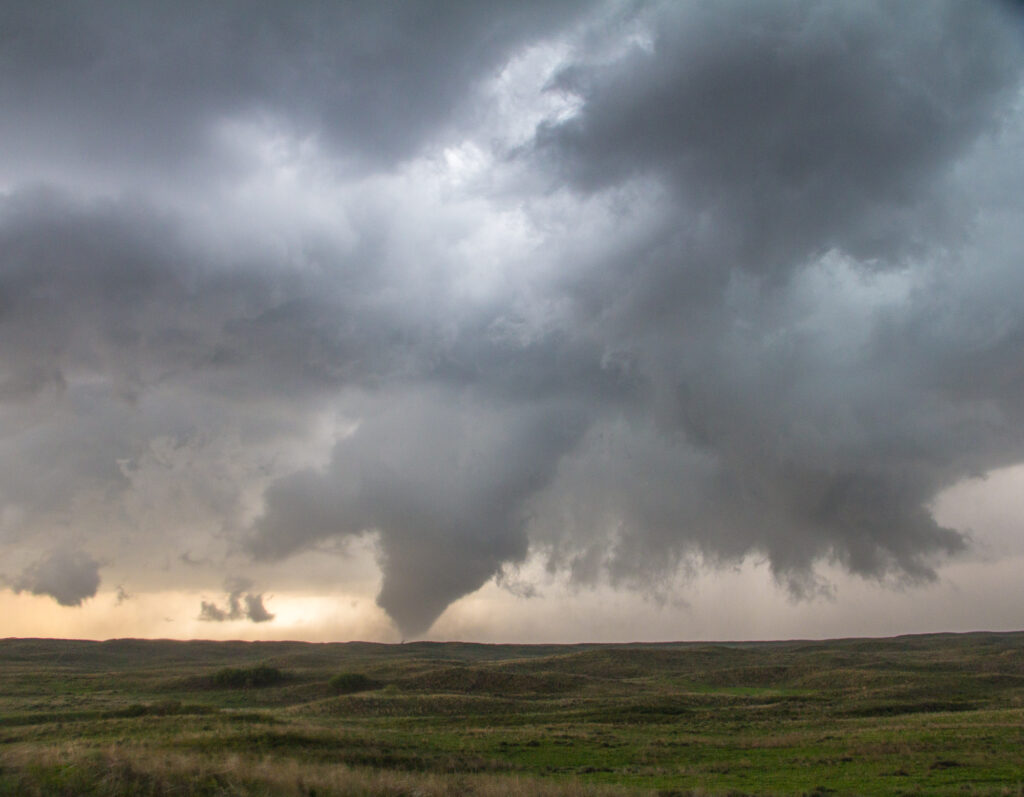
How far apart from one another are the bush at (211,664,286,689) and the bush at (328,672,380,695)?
14018mm

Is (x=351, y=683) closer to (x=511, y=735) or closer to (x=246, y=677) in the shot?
(x=246, y=677)

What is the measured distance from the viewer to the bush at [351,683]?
284ft

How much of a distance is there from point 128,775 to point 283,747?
1732cm

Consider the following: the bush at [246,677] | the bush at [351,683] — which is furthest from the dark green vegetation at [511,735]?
the bush at [351,683]

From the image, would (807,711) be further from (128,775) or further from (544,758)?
(128,775)

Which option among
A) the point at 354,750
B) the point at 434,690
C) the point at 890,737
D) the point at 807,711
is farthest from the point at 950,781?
the point at 434,690

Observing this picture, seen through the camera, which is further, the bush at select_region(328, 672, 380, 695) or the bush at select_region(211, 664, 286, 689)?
the bush at select_region(211, 664, 286, 689)

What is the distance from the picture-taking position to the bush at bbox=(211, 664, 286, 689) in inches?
3731

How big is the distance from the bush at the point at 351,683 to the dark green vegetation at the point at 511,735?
1.42ft

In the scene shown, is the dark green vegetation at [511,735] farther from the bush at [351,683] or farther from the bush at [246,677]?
the bush at [351,683]

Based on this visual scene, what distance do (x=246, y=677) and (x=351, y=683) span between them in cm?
1901

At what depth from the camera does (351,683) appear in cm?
8881

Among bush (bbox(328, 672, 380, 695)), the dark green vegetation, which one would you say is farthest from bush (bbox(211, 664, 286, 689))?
bush (bbox(328, 672, 380, 695))

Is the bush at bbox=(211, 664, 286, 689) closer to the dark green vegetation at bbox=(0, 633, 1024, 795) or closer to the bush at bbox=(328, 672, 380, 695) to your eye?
the dark green vegetation at bbox=(0, 633, 1024, 795)
